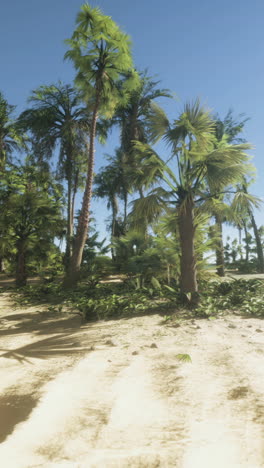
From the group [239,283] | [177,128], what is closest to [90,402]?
[177,128]

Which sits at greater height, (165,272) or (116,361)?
(165,272)

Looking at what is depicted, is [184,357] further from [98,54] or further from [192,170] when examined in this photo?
[98,54]

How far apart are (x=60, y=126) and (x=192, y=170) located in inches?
434

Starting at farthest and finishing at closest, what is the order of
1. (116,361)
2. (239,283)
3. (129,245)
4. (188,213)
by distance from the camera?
(129,245), (239,283), (188,213), (116,361)

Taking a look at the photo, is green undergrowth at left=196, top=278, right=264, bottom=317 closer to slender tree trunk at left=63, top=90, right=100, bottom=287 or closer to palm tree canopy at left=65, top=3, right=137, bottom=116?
slender tree trunk at left=63, top=90, right=100, bottom=287

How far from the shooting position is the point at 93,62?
10.4 metres

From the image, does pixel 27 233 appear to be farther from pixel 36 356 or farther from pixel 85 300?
pixel 36 356

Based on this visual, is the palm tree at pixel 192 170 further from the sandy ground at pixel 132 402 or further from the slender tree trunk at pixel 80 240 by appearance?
the slender tree trunk at pixel 80 240

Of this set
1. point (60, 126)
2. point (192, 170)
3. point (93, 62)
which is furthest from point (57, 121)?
point (192, 170)

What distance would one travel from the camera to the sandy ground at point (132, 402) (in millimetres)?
1409

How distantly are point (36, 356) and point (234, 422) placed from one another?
262 cm

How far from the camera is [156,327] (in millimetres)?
4902

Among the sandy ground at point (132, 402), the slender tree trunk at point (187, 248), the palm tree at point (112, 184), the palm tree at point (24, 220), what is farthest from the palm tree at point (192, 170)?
the palm tree at point (112, 184)

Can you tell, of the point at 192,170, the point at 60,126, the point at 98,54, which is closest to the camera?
the point at 192,170
